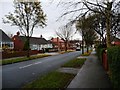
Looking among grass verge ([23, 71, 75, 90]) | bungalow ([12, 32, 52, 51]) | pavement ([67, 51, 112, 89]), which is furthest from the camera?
bungalow ([12, 32, 52, 51])

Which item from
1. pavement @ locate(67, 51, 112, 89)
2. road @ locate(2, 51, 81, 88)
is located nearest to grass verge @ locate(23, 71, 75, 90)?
pavement @ locate(67, 51, 112, 89)

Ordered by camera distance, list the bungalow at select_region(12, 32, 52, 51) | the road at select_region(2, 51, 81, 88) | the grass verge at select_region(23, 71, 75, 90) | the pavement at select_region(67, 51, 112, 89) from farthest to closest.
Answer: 1. the bungalow at select_region(12, 32, 52, 51)
2. the road at select_region(2, 51, 81, 88)
3. the pavement at select_region(67, 51, 112, 89)
4. the grass verge at select_region(23, 71, 75, 90)

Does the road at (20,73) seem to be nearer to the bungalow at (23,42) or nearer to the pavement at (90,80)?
the pavement at (90,80)

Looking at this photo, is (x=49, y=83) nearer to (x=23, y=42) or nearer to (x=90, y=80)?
(x=90, y=80)

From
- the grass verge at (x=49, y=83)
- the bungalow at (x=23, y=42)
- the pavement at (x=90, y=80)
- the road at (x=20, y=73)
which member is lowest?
the road at (x=20, y=73)

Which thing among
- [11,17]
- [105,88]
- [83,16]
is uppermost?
[11,17]

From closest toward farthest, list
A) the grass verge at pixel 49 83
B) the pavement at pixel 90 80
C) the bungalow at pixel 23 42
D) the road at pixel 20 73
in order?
the grass verge at pixel 49 83 → the pavement at pixel 90 80 → the road at pixel 20 73 → the bungalow at pixel 23 42

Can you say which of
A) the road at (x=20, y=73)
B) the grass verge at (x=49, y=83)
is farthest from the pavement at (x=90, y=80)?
the road at (x=20, y=73)

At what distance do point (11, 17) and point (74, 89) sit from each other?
95.7 ft

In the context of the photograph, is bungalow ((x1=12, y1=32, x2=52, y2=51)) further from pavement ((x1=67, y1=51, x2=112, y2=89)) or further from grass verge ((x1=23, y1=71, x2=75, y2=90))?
grass verge ((x1=23, y1=71, x2=75, y2=90))

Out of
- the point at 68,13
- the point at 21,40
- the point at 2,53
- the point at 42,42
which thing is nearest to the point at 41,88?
the point at 68,13

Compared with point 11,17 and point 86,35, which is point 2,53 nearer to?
point 11,17

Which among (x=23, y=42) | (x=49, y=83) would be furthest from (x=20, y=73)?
(x=23, y=42)

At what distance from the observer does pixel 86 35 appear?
170ft
